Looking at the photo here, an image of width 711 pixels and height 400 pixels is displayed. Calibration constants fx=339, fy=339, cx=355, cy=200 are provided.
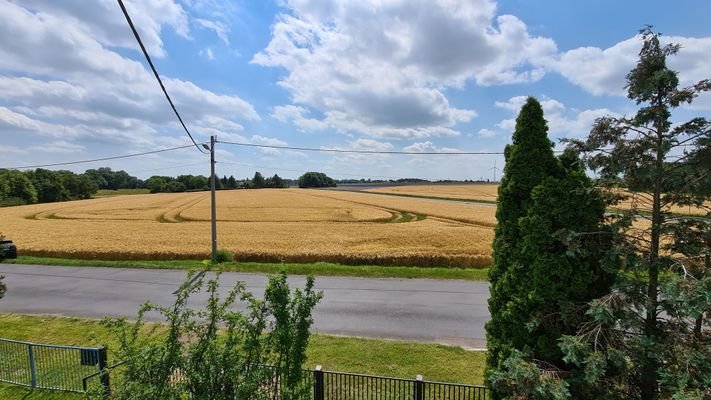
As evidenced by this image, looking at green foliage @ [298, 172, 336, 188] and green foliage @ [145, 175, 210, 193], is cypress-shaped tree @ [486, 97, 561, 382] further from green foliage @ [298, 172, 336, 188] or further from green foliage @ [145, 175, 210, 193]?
green foliage @ [298, 172, 336, 188]

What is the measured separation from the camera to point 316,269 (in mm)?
18375

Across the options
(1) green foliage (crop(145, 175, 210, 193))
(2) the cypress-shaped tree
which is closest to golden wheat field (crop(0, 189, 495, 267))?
(2) the cypress-shaped tree

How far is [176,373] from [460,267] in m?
17.9

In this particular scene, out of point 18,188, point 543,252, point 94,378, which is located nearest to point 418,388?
point 543,252

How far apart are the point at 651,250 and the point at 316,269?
1545 cm

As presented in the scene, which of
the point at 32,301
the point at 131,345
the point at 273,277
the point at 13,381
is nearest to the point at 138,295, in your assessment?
the point at 32,301

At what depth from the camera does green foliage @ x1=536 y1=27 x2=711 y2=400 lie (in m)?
4.04

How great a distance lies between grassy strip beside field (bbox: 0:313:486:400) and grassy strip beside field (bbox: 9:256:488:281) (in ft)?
19.3

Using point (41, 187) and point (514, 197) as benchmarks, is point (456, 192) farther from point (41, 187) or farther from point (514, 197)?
point (41, 187)

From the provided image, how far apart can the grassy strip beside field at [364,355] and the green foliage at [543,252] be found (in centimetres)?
306

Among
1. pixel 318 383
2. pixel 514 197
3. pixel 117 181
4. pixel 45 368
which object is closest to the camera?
pixel 514 197

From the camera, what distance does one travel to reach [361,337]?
1034cm

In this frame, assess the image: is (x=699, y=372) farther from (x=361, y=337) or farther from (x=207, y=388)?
(x=361, y=337)

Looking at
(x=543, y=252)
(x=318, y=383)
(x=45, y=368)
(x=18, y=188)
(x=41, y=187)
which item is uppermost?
Answer: (x=41, y=187)
